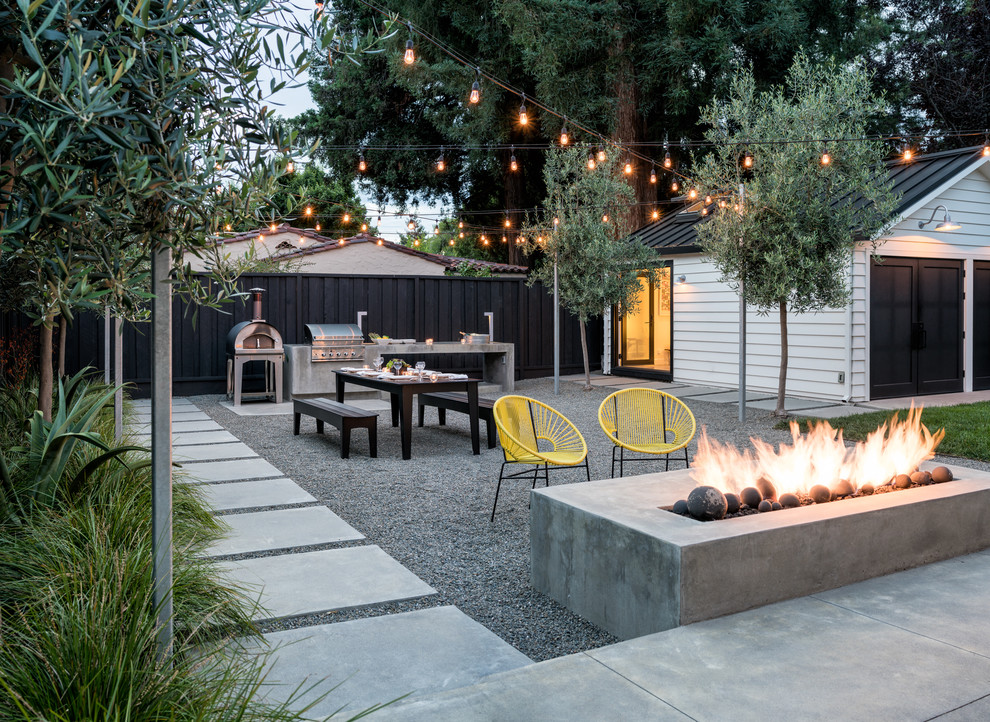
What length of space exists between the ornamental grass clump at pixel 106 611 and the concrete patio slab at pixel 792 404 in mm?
7808

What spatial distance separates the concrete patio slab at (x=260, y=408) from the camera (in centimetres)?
996

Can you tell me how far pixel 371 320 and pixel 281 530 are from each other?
338 inches

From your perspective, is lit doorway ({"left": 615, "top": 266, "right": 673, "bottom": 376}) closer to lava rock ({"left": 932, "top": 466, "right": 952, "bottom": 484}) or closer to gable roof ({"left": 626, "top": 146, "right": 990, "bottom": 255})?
gable roof ({"left": 626, "top": 146, "right": 990, "bottom": 255})

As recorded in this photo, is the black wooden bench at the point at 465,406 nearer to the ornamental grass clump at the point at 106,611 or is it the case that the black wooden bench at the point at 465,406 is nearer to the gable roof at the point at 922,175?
the ornamental grass clump at the point at 106,611

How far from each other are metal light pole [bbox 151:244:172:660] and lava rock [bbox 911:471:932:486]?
11.5 feet

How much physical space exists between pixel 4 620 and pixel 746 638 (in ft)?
7.73

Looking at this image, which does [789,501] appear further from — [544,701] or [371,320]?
[371,320]

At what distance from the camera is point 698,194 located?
31.2 ft

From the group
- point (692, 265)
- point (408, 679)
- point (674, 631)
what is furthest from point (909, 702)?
point (692, 265)

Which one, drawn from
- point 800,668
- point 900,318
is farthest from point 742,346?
point 800,668

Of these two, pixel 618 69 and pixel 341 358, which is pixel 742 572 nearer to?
pixel 341 358

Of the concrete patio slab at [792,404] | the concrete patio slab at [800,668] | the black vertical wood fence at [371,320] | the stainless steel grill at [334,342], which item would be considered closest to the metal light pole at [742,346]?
the concrete patio slab at [792,404]

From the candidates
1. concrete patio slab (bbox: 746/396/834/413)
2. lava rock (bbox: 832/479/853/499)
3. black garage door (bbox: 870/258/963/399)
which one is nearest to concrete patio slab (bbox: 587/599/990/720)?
lava rock (bbox: 832/479/853/499)

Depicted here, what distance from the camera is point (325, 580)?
3607mm
